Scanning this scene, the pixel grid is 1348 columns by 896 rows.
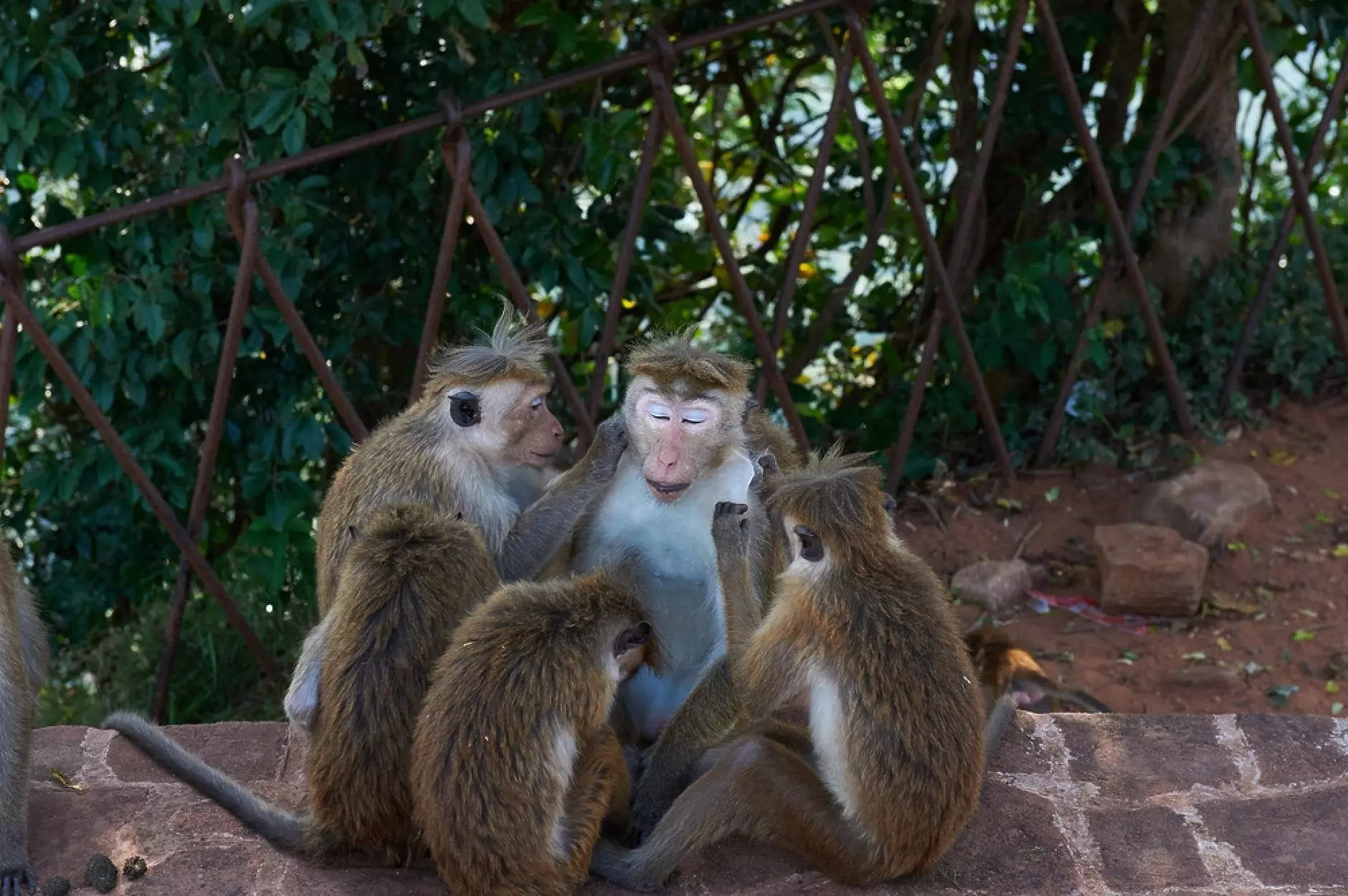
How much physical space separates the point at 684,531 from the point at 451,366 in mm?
747

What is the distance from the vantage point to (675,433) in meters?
3.61

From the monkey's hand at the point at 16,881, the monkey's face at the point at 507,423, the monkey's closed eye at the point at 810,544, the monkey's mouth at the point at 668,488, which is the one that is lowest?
the monkey's hand at the point at 16,881

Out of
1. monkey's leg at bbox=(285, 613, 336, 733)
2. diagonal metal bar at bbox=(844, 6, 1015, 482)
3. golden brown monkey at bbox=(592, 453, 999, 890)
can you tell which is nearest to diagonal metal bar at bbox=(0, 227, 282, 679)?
monkey's leg at bbox=(285, 613, 336, 733)

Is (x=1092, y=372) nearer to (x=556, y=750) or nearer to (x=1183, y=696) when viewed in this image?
(x=1183, y=696)

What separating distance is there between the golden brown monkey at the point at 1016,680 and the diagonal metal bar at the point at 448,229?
1796 millimetres

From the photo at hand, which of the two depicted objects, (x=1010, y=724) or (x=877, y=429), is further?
(x=877, y=429)

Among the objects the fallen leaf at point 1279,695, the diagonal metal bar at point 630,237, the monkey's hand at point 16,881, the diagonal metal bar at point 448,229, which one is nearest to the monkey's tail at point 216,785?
the monkey's hand at point 16,881

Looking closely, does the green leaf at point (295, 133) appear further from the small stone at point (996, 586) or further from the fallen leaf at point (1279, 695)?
the fallen leaf at point (1279, 695)

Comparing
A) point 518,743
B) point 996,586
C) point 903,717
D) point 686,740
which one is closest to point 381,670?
point 518,743

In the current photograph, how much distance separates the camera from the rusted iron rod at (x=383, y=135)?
4.35 metres

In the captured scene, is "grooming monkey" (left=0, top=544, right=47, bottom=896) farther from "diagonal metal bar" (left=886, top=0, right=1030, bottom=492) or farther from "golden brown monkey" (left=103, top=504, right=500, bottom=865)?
"diagonal metal bar" (left=886, top=0, right=1030, bottom=492)

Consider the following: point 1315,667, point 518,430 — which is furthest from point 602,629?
point 1315,667

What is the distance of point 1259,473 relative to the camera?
6.00 metres

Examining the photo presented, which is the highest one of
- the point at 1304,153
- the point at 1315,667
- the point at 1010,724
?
the point at 1304,153
